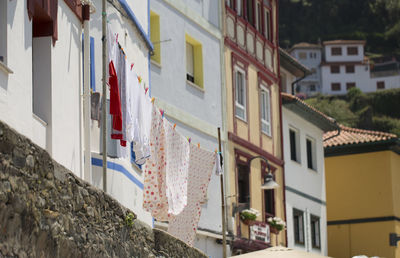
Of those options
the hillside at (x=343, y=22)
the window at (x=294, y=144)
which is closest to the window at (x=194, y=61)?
the window at (x=294, y=144)

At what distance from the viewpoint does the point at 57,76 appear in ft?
40.4

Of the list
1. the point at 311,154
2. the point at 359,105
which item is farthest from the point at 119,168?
the point at 359,105

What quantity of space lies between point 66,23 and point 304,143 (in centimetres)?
1933

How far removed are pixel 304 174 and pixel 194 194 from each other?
12.8 meters

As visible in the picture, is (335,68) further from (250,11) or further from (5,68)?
(5,68)

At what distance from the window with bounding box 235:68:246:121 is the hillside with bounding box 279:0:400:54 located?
392 ft

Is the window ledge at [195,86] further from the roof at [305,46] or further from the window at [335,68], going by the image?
the roof at [305,46]

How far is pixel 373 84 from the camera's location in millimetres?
129625

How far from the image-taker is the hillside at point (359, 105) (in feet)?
377

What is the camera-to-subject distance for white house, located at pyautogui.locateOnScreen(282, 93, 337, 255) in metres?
29.6

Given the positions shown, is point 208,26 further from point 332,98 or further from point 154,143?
point 332,98

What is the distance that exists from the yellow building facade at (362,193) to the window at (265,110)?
7.21 metres

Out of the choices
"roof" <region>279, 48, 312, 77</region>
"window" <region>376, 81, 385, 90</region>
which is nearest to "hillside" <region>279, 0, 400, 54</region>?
"window" <region>376, 81, 385, 90</region>

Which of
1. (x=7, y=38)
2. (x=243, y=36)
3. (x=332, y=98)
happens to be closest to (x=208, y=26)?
(x=243, y=36)
